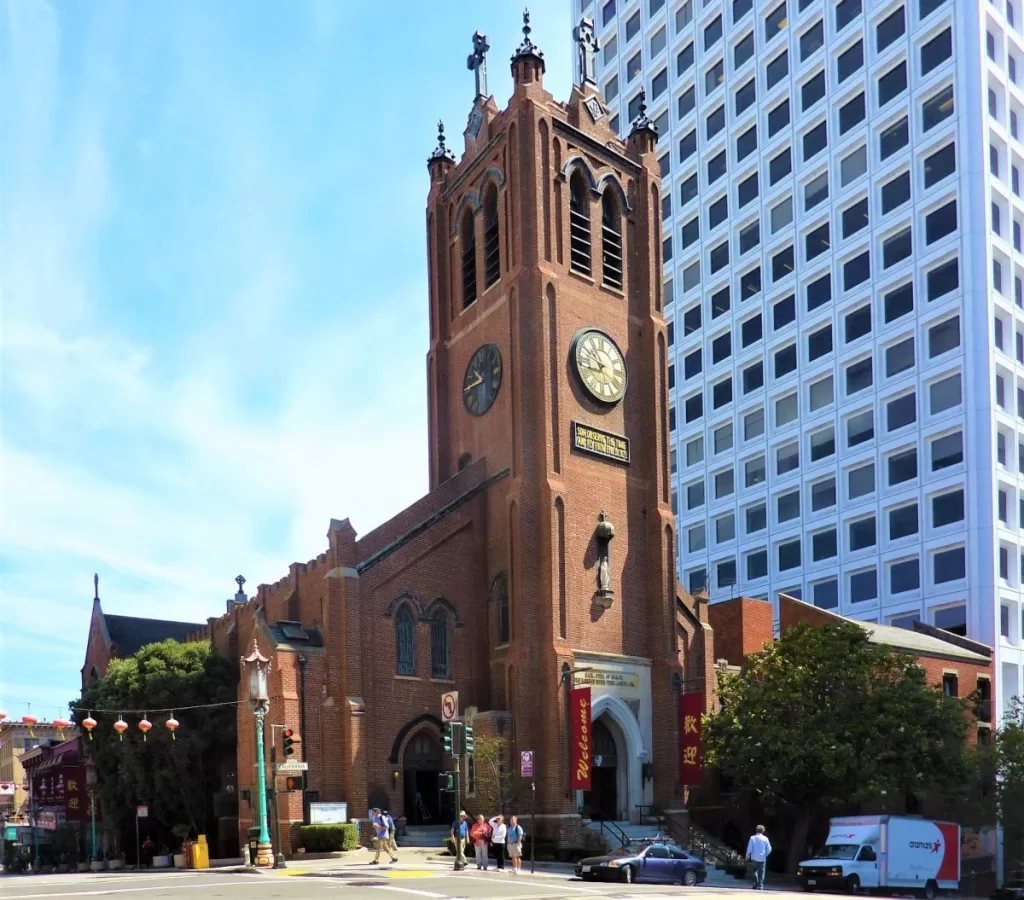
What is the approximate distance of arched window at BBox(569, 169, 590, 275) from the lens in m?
47.5

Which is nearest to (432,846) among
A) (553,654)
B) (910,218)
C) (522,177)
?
(553,654)

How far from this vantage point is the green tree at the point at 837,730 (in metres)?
37.2

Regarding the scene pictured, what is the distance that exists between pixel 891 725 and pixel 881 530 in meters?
27.2

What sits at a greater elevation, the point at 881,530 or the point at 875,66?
the point at 875,66

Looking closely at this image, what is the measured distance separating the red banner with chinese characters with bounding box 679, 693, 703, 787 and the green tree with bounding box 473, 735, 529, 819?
6.94 m

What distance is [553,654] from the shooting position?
41219 millimetres

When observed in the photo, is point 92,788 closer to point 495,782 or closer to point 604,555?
point 495,782

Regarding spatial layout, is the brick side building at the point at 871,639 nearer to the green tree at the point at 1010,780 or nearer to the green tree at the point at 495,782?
the green tree at the point at 1010,780

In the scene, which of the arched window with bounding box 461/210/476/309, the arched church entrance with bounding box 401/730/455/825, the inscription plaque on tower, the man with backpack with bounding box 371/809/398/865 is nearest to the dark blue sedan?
the man with backpack with bounding box 371/809/398/865

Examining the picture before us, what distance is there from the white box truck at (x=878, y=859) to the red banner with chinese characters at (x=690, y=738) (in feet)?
27.8

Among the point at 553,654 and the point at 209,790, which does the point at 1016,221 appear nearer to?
the point at 553,654

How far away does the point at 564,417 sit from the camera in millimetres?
44812

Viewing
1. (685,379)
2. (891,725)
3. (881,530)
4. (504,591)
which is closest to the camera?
(891,725)

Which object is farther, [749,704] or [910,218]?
[910,218]
